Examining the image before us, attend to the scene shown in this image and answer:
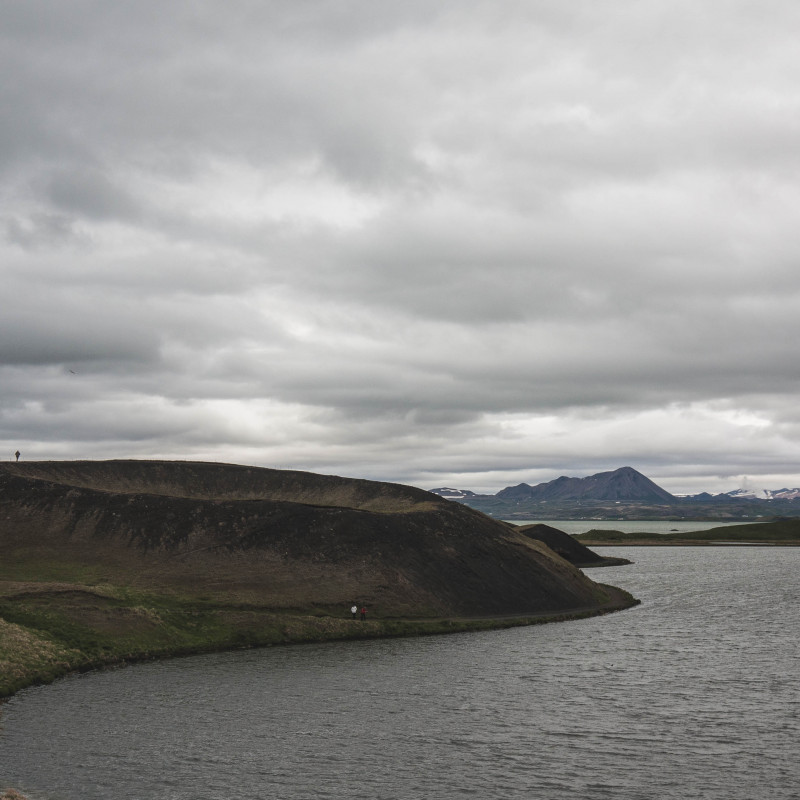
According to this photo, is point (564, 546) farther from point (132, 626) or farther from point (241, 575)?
point (132, 626)

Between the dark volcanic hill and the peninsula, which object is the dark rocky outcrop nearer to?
the peninsula

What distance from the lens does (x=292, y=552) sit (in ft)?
327

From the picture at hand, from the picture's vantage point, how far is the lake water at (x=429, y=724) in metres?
34.5

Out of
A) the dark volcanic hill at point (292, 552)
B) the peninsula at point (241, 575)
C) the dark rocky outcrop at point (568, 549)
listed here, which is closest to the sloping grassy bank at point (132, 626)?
the peninsula at point (241, 575)

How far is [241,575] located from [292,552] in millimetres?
8297

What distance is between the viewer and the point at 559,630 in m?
82.7

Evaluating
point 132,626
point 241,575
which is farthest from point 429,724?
point 241,575

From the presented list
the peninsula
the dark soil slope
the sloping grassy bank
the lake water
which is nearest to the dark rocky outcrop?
the dark soil slope

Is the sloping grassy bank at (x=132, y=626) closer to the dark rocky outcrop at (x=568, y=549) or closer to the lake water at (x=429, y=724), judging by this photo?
the lake water at (x=429, y=724)

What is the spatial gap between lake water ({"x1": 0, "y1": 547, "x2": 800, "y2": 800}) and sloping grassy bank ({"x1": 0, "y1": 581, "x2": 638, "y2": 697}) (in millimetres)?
3740

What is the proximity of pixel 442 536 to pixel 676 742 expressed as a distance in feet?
225

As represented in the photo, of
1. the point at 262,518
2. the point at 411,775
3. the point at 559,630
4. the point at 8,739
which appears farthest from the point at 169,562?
the point at 411,775

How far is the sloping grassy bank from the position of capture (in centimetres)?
6138

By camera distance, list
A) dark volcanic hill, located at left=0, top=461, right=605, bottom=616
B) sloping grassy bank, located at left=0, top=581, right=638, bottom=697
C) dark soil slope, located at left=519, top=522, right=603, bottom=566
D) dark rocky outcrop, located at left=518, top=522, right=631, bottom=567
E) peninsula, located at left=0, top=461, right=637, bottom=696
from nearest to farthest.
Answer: sloping grassy bank, located at left=0, top=581, right=638, bottom=697 < peninsula, located at left=0, top=461, right=637, bottom=696 < dark volcanic hill, located at left=0, top=461, right=605, bottom=616 < dark rocky outcrop, located at left=518, top=522, right=631, bottom=567 < dark soil slope, located at left=519, top=522, right=603, bottom=566
